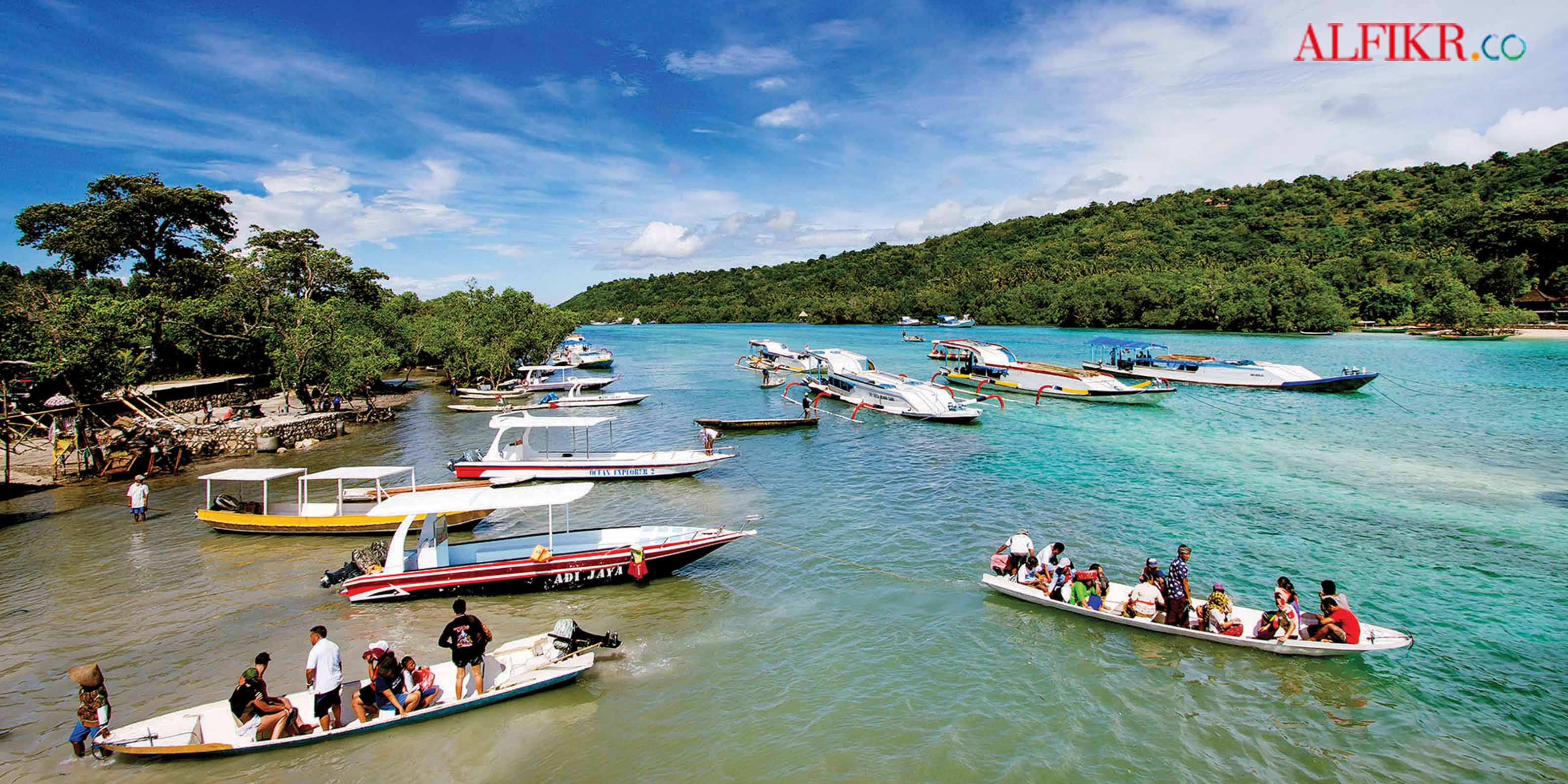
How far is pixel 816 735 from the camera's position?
453 inches

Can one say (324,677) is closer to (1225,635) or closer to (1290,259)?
(1225,635)

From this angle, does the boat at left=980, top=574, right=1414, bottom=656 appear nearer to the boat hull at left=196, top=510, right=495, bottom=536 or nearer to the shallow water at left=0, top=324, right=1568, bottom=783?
the shallow water at left=0, top=324, right=1568, bottom=783

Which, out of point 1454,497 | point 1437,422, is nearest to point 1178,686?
point 1454,497

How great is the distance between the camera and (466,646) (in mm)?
11508

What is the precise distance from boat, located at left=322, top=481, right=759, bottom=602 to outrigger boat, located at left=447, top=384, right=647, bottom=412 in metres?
28.0

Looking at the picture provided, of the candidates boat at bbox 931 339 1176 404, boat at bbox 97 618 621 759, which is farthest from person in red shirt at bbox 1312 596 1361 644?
boat at bbox 931 339 1176 404

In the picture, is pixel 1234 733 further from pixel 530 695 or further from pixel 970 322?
pixel 970 322

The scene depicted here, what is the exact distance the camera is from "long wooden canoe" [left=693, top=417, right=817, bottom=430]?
131 ft

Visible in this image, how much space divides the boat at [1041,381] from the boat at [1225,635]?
35.2 metres

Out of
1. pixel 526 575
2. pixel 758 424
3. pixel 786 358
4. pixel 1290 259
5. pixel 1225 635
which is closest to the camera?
pixel 1225 635

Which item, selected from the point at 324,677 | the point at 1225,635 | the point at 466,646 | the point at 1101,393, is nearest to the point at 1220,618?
the point at 1225,635

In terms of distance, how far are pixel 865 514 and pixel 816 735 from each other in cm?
1215

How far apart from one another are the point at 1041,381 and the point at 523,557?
145ft

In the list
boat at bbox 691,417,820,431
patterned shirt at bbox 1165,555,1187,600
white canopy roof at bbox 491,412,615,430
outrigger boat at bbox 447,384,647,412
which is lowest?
patterned shirt at bbox 1165,555,1187,600
